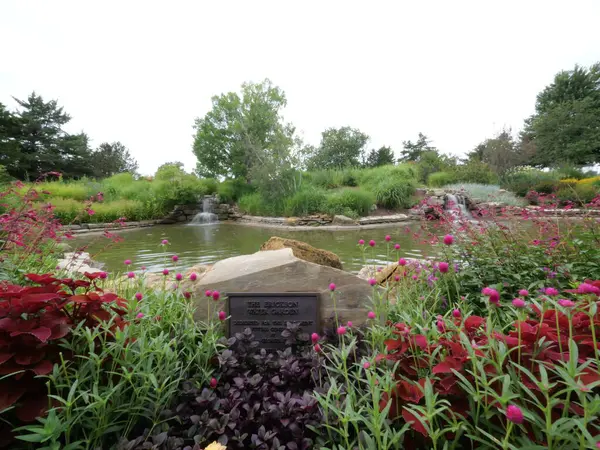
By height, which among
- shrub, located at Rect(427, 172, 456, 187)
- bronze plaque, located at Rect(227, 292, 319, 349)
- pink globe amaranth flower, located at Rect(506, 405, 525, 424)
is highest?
shrub, located at Rect(427, 172, 456, 187)

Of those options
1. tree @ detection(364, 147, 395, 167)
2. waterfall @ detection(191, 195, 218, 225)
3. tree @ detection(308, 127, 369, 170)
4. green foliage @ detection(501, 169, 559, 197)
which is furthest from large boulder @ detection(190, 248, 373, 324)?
tree @ detection(364, 147, 395, 167)

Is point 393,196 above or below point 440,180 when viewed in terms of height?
below

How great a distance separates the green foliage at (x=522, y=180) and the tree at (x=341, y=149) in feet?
65.0

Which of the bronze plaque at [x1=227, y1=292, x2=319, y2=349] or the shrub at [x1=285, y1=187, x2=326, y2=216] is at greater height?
the shrub at [x1=285, y1=187, x2=326, y2=216]

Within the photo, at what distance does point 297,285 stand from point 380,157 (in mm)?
38235

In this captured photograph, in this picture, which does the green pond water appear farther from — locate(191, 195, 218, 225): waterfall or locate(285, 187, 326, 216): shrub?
locate(191, 195, 218, 225): waterfall

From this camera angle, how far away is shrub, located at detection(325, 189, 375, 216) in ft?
41.5

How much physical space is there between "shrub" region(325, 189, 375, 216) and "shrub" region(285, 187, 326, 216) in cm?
36

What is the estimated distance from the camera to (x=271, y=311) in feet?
7.00

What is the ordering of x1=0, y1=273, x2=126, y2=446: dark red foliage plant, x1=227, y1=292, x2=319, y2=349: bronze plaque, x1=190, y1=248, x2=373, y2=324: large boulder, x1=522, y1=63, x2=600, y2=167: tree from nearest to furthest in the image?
x1=0, y1=273, x2=126, y2=446: dark red foliage plant < x1=227, y1=292, x2=319, y2=349: bronze plaque < x1=190, y1=248, x2=373, y2=324: large boulder < x1=522, y1=63, x2=600, y2=167: tree

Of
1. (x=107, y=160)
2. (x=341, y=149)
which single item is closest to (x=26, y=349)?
(x=341, y=149)

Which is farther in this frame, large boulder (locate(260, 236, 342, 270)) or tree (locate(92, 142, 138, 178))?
tree (locate(92, 142, 138, 178))

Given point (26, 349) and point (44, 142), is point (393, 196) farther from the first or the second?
point (44, 142)

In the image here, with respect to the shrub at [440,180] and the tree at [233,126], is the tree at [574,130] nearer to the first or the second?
the shrub at [440,180]
